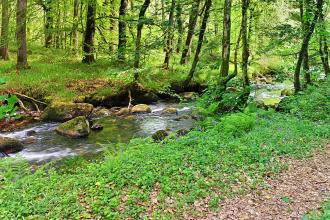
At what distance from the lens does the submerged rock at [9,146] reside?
11508mm

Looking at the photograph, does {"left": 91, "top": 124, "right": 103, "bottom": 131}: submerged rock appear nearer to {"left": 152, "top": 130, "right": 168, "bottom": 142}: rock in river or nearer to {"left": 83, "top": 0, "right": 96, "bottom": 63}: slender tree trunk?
{"left": 152, "top": 130, "right": 168, "bottom": 142}: rock in river

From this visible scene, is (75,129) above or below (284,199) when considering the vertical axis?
below

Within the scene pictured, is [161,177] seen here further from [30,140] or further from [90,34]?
[90,34]

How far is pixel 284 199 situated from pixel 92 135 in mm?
9093

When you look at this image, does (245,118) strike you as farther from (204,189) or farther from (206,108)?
(204,189)

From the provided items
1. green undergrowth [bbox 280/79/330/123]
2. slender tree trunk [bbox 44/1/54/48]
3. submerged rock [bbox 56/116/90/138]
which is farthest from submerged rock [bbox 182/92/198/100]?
slender tree trunk [bbox 44/1/54/48]

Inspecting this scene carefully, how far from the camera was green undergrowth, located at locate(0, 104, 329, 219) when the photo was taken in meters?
5.85

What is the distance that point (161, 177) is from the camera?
6.86 m

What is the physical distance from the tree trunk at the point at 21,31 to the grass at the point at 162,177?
1182 cm

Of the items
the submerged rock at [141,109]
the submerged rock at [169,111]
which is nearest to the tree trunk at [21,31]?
the submerged rock at [141,109]

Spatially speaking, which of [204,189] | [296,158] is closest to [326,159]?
[296,158]

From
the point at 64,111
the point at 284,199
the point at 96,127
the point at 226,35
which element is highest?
the point at 226,35

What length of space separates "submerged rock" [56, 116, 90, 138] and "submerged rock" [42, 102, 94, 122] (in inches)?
70.6

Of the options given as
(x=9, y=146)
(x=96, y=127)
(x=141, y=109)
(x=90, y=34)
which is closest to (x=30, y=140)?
(x=9, y=146)
